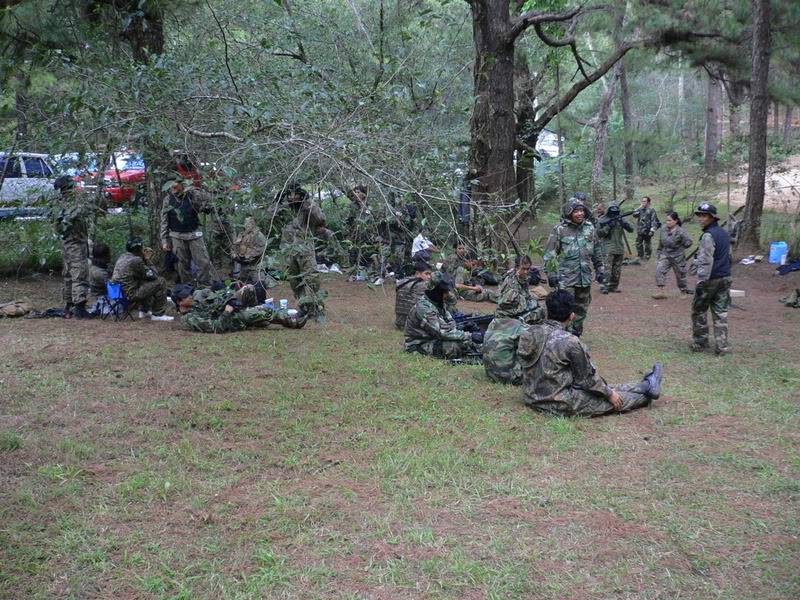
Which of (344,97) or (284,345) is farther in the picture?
(284,345)

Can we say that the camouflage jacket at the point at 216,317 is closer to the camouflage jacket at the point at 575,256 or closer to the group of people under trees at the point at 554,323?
the group of people under trees at the point at 554,323

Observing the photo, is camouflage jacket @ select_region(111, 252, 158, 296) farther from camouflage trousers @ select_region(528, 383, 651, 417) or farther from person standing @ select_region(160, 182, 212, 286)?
camouflage trousers @ select_region(528, 383, 651, 417)

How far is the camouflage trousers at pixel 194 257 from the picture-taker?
1091 centimetres

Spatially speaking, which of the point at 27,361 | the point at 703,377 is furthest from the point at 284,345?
the point at 703,377

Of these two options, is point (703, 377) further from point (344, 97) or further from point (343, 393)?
point (344, 97)

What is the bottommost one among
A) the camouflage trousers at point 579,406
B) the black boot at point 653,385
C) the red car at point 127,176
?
the camouflage trousers at point 579,406

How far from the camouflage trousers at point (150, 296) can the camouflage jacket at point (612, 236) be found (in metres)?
7.81

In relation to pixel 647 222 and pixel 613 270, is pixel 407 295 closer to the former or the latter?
pixel 613 270

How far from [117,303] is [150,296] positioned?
43cm

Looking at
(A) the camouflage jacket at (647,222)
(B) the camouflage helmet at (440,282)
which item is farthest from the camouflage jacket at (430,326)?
(A) the camouflage jacket at (647,222)

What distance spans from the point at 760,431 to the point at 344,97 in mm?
4592

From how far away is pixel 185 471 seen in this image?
17.5ft

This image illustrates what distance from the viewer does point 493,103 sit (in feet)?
40.1

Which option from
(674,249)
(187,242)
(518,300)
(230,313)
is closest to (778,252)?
(674,249)
